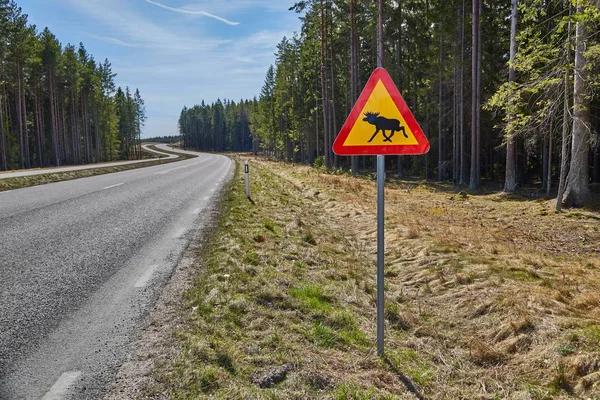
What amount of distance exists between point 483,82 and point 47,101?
61.6 m

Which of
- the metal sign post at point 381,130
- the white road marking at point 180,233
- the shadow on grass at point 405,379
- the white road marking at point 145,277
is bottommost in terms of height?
the shadow on grass at point 405,379

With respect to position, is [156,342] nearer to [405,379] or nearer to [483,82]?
[405,379]

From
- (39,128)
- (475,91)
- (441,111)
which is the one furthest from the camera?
(39,128)

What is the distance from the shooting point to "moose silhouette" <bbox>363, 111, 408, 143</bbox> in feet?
11.7

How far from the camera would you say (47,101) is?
60.1 metres

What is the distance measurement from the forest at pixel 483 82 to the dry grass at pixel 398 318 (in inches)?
207

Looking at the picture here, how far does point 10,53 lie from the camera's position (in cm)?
4300

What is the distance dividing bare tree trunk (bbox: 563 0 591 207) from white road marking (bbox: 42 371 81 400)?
13279mm

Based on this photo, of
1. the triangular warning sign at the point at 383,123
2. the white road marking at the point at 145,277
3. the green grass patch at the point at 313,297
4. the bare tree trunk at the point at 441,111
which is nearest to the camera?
the triangular warning sign at the point at 383,123

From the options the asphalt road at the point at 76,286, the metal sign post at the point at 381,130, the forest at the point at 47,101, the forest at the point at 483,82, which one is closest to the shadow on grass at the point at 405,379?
the metal sign post at the point at 381,130

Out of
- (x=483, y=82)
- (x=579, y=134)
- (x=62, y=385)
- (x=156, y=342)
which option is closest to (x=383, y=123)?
(x=156, y=342)

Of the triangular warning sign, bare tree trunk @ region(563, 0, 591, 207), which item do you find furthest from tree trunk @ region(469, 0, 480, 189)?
the triangular warning sign

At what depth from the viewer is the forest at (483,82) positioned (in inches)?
472

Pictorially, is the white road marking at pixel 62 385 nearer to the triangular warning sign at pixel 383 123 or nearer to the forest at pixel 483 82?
the triangular warning sign at pixel 383 123
